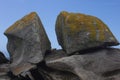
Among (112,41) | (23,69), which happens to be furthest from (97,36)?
(23,69)

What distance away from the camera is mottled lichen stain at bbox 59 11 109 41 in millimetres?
22056

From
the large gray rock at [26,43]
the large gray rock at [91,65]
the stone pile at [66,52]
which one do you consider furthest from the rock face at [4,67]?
the large gray rock at [91,65]

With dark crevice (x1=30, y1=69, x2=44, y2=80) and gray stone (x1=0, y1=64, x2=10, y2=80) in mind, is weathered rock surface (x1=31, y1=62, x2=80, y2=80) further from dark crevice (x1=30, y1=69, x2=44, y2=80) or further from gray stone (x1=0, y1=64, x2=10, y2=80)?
gray stone (x1=0, y1=64, x2=10, y2=80)

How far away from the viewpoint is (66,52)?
22969 millimetres

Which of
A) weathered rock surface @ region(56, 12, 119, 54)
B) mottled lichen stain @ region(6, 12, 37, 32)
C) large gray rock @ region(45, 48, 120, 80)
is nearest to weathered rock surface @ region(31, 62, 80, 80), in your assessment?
large gray rock @ region(45, 48, 120, 80)

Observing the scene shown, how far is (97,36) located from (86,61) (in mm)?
2164

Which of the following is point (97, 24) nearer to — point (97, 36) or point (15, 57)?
point (97, 36)

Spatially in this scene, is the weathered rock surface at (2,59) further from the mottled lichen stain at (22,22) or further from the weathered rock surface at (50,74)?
the weathered rock surface at (50,74)

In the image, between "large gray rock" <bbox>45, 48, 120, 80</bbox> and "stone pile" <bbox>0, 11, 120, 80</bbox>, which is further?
"stone pile" <bbox>0, 11, 120, 80</bbox>

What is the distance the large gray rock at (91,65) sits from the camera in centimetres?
2077

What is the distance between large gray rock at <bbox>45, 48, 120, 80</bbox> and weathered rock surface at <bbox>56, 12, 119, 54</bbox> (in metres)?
0.85

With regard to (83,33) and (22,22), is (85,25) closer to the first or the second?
(83,33)

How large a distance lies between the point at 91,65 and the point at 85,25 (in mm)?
3255

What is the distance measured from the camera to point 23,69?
72.9ft
